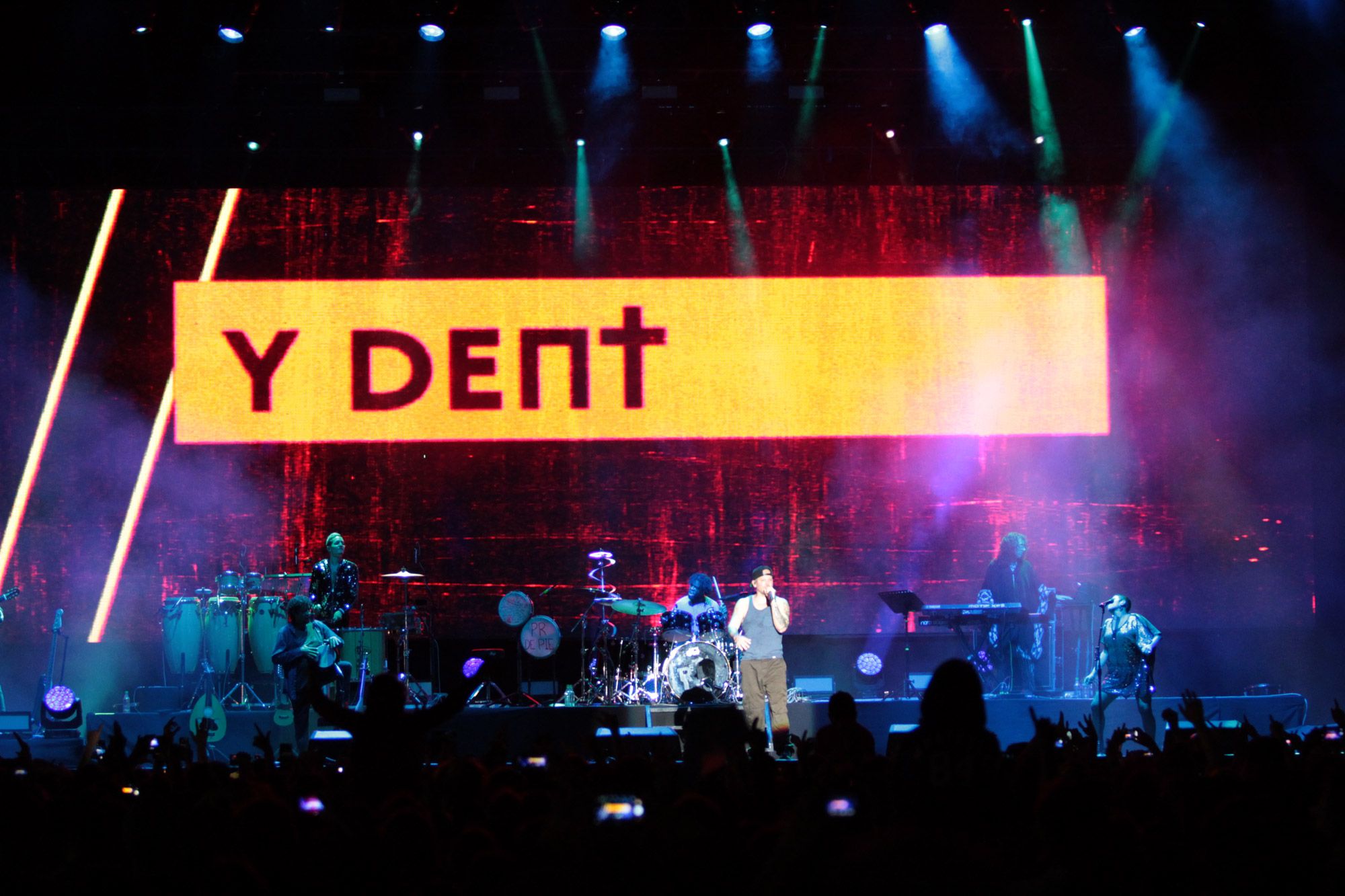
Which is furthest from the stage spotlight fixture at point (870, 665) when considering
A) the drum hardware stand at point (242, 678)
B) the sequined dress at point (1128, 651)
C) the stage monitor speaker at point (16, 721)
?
the stage monitor speaker at point (16, 721)

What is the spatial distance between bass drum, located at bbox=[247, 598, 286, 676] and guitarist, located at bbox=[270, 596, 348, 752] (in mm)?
1744

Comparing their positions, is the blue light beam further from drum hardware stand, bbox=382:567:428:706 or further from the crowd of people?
the crowd of people

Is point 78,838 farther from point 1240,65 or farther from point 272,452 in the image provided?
point 1240,65

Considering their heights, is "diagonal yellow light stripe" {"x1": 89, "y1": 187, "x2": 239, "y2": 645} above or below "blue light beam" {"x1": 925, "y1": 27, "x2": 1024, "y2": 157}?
below

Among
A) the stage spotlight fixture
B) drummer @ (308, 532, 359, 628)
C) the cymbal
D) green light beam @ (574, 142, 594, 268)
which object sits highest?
green light beam @ (574, 142, 594, 268)

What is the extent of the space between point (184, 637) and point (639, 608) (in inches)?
167

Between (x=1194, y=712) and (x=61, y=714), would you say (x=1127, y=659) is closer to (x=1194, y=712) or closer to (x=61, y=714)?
(x=1194, y=712)

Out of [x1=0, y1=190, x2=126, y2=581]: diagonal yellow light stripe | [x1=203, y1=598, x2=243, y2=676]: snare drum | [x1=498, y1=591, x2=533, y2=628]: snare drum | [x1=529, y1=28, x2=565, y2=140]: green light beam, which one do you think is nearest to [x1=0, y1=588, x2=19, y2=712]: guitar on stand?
[x1=0, y1=190, x2=126, y2=581]: diagonal yellow light stripe

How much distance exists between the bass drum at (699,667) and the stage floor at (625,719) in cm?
36

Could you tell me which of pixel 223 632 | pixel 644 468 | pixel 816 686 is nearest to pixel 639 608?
pixel 644 468

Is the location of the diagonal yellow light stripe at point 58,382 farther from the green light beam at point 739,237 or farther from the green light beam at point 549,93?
the green light beam at point 739,237

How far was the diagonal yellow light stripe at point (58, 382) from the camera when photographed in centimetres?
1217

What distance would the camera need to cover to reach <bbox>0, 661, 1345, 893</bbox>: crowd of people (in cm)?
229

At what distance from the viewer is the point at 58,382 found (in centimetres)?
1230
